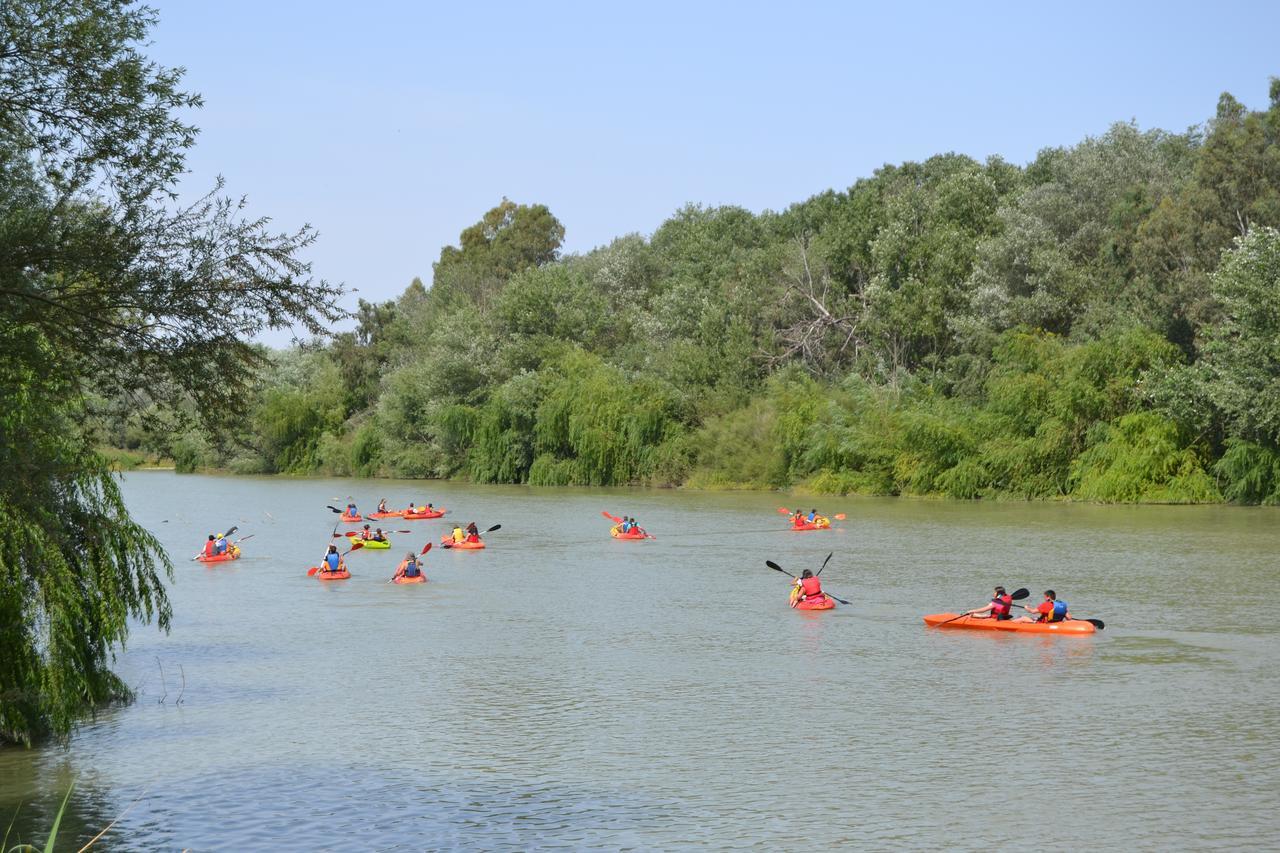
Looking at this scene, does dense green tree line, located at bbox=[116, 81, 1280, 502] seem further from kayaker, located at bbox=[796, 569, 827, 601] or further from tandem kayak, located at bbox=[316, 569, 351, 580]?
kayaker, located at bbox=[796, 569, 827, 601]

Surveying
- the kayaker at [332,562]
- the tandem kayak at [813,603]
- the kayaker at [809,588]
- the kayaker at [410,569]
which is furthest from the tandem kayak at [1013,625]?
the kayaker at [332,562]

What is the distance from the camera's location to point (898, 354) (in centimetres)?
6131

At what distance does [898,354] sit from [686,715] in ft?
151

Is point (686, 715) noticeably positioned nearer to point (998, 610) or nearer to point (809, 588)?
point (998, 610)

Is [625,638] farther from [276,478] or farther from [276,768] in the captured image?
[276,478]

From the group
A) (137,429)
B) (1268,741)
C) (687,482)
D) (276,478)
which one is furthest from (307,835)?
(276,478)

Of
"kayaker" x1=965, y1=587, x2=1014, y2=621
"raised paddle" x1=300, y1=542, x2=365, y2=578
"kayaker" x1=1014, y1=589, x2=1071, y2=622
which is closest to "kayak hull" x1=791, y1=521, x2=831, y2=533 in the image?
"raised paddle" x1=300, y1=542, x2=365, y2=578

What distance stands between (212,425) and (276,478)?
73.0m

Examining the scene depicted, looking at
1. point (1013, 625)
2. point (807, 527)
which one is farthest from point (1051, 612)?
point (807, 527)

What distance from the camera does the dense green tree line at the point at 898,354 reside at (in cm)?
4638

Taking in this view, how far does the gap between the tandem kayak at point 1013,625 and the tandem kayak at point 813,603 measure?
2.38 m

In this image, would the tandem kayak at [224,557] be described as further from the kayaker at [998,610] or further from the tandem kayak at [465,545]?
the kayaker at [998,610]

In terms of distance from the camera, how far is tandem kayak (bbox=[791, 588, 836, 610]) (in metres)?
25.9

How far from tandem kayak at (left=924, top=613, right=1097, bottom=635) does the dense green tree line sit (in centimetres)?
2325
